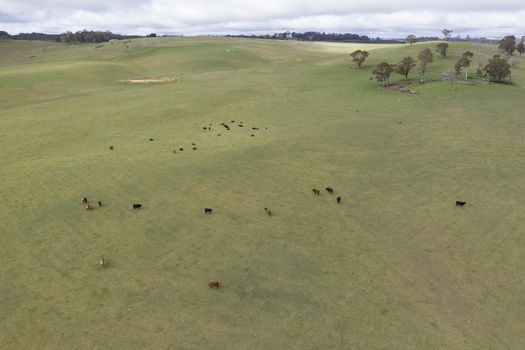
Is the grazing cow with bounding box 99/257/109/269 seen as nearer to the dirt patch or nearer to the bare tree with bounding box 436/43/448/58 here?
the dirt patch

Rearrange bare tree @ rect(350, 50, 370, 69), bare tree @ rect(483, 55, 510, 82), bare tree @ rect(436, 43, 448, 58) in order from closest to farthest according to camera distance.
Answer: bare tree @ rect(483, 55, 510, 82)
bare tree @ rect(350, 50, 370, 69)
bare tree @ rect(436, 43, 448, 58)

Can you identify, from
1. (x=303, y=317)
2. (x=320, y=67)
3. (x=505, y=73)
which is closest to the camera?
(x=303, y=317)

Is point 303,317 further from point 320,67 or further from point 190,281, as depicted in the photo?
point 320,67

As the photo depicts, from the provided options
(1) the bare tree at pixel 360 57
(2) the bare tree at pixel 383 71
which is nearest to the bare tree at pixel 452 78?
(2) the bare tree at pixel 383 71

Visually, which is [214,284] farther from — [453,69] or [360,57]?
[360,57]

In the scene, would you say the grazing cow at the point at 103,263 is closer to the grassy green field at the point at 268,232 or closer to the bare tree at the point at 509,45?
the grassy green field at the point at 268,232

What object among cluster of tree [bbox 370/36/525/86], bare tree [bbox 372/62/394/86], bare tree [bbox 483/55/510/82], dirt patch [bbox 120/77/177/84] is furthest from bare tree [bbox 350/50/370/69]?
dirt patch [bbox 120/77/177/84]

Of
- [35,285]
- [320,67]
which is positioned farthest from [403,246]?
[320,67]

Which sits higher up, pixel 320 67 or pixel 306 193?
pixel 320 67
